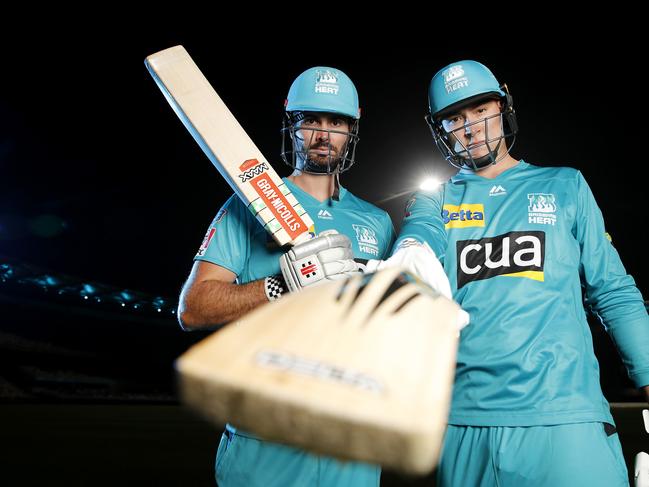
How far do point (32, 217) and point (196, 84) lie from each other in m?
13.1

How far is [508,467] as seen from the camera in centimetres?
142

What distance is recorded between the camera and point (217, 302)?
5.05 ft

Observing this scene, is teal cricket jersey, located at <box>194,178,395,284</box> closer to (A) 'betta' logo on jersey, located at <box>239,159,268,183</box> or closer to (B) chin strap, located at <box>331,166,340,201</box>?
(B) chin strap, located at <box>331,166,340,201</box>

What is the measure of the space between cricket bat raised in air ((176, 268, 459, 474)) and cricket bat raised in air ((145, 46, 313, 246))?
0.82 m

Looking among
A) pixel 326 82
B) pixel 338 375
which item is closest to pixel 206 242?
pixel 326 82

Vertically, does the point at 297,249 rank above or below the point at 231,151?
below

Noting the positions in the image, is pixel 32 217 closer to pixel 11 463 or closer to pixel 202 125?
pixel 11 463

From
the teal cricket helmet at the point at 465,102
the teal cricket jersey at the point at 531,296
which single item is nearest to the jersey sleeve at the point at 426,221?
the teal cricket jersey at the point at 531,296

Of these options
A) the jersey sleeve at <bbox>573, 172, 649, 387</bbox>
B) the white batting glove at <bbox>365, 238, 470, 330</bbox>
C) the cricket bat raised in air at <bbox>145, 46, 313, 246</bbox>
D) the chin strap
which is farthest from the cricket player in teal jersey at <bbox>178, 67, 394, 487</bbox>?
the jersey sleeve at <bbox>573, 172, 649, 387</bbox>

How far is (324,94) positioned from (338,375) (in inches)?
56.3

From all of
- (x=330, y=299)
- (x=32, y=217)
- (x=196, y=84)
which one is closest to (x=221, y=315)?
(x=196, y=84)

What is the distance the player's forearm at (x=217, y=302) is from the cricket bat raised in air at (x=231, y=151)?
0.55 ft

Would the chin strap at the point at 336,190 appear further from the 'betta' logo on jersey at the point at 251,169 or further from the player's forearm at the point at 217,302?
the player's forearm at the point at 217,302

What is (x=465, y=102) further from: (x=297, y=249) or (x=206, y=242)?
(x=206, y=242)
